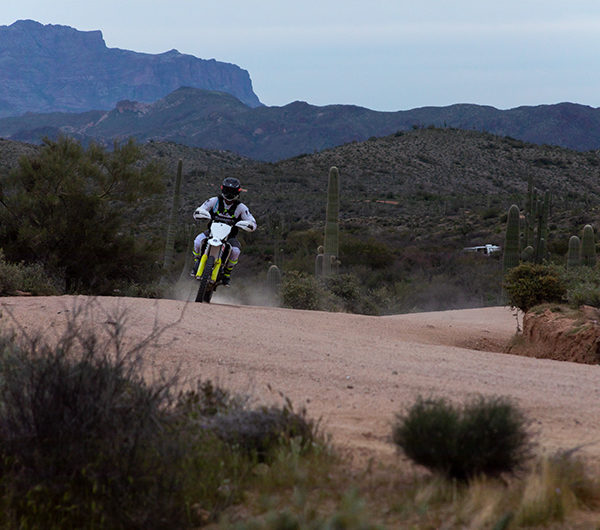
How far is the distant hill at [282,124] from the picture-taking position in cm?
17062

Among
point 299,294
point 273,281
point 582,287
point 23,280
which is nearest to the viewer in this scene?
point 582,287

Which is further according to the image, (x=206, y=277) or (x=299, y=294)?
(x=299, y=294)

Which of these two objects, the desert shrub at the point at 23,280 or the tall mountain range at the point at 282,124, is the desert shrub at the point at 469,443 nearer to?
the desert shrub at the point at 23,280

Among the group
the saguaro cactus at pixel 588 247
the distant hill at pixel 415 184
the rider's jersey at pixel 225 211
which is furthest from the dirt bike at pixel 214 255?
the distant hill at pixel 415 184

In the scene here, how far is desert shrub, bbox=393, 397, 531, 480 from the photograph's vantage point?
15.7 ft

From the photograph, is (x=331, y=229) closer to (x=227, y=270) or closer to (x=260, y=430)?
(x=227, y=270)

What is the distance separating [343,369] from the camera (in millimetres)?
8094

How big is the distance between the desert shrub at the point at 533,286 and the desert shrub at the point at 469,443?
9.45 m

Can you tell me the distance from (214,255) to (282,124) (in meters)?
180

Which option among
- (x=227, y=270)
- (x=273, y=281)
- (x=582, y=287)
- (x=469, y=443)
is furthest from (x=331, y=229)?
(x=469, y=443)

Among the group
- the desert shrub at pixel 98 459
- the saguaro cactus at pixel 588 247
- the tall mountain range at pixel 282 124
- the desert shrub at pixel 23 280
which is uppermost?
the tall mountain range at pixel 282 124

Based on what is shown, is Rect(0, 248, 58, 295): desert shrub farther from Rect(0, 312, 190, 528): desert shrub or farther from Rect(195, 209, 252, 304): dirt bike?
Rect(0, 312, 190, 528): desert shrub

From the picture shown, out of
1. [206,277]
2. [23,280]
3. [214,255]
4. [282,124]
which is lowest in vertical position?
[23,280]

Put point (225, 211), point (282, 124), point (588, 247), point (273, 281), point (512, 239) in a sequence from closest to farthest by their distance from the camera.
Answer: point (225, 211), point (512, 239), point (273, 281), point (588, 247), point (282, 124)
